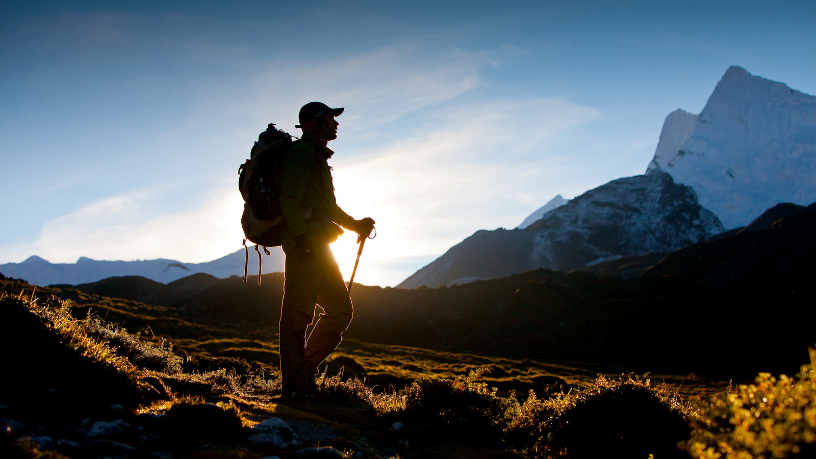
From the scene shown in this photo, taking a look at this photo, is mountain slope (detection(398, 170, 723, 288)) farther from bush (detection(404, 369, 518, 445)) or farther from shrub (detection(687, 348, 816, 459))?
shrub (detection(687, 348, 816, 459))

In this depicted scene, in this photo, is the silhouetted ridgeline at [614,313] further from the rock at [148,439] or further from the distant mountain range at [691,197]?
the distant mountain range at [691,197]

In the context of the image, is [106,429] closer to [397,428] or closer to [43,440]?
[43,440]

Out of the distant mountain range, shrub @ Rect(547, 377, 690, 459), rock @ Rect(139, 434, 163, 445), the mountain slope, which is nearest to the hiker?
rock @ Rect(139, 434, 163, 445)

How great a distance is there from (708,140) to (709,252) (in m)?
135

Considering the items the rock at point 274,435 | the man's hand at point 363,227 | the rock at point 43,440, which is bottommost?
the rock at point 274,435

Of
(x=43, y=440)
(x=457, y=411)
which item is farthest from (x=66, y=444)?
(x=457, y=411)

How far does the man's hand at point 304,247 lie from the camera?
4.72 metres

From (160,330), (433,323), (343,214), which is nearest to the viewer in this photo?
(343,214)

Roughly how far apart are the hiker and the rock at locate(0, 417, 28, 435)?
2.68m

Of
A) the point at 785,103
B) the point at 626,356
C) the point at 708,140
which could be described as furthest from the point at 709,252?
the point at 785,103

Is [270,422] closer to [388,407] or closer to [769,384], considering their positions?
[388,407]

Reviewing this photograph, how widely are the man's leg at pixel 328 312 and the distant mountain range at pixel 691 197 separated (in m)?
112

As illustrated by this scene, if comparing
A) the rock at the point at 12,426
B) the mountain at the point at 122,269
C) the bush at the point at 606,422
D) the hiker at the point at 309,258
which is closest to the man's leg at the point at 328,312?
the hiker at the point at 309,258

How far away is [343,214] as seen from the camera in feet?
19.4
